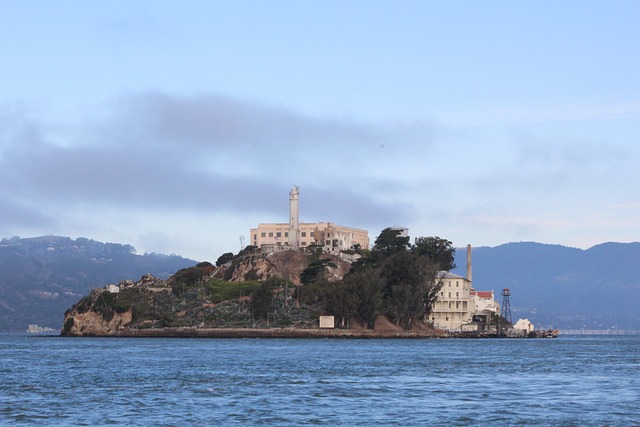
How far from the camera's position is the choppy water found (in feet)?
159

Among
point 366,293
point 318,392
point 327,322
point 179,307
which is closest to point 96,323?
point 179,307

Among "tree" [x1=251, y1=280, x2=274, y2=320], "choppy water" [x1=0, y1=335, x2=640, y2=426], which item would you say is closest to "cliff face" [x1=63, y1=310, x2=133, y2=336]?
"tree" [x1=251, y1=280, x2=274, y2=320]

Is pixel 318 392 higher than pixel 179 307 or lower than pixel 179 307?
lower

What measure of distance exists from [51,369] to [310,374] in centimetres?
2214

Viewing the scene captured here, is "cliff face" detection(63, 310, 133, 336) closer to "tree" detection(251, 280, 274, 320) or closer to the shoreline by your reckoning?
the shoreline

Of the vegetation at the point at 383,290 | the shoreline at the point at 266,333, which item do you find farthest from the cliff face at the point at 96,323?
the vegetation at the point at 383,290

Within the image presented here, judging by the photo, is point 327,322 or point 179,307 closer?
point 327,322

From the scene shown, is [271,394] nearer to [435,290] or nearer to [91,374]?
[91,374]

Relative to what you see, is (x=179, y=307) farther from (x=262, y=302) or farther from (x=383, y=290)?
(x=383, y=290)

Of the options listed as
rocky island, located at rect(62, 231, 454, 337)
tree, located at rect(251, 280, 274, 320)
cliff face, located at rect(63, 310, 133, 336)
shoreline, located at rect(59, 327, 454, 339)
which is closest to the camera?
shoreline, located at rect(59, 327, 454, 339)

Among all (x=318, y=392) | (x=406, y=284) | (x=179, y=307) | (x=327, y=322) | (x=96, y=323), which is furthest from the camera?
(x=96, y=323)

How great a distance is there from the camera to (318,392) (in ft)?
198

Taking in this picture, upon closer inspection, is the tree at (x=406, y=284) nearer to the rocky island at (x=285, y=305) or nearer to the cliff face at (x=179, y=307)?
the rocky island at (x=285, y=305)

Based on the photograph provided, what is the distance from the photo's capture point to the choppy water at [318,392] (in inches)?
1902
